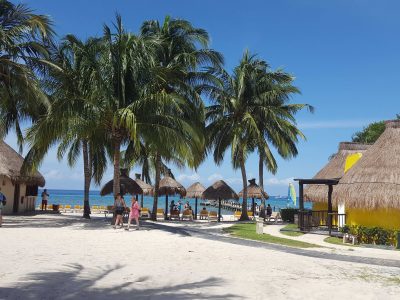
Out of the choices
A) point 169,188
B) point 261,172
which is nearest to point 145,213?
point 169,188

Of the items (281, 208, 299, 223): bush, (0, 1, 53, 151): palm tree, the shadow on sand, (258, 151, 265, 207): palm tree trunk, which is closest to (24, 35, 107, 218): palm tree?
(0, 1, 53, 151): palm tree

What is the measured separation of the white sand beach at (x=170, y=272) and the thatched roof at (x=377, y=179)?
14.0 ft

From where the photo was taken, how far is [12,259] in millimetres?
10023

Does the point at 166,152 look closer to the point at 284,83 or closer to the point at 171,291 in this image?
the point at 171,291

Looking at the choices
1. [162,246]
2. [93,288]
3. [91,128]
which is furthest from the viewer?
[91,128]

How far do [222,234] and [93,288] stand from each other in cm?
1136

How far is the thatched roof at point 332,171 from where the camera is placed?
23153 mm

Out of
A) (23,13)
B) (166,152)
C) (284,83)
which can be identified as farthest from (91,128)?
(284,83)

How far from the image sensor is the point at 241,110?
28.6m

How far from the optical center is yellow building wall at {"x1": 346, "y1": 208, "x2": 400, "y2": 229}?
16.5m

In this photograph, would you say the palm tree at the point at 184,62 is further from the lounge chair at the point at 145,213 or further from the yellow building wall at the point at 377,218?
the yellow building wall at the point at 377,218

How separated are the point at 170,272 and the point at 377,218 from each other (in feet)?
33.8

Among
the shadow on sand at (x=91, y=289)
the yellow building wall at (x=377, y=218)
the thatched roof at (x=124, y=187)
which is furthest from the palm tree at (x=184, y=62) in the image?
the shadow on sand at (x=91, y=289)

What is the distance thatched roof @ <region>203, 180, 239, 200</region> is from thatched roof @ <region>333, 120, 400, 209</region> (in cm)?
1122
